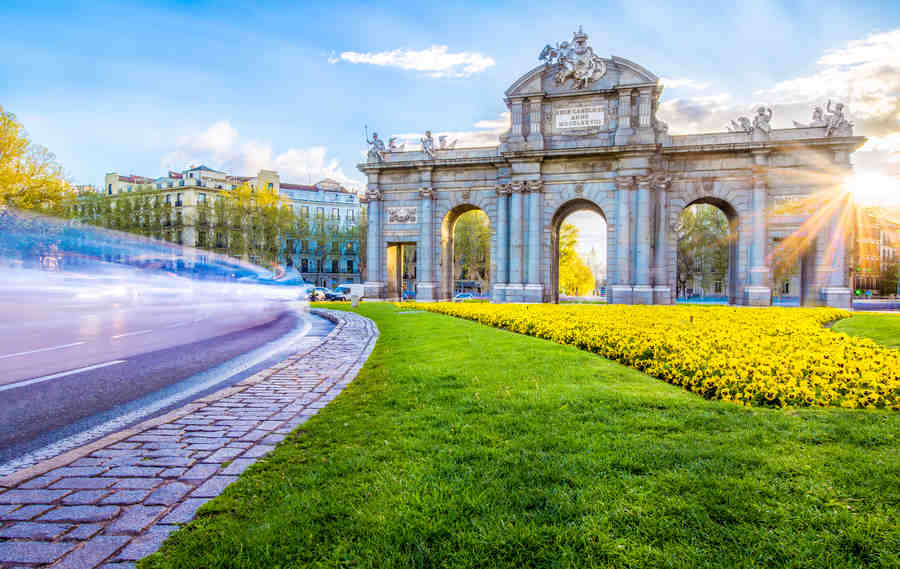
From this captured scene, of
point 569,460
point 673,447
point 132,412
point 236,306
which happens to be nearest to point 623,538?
point 569,460

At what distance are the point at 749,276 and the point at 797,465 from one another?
109ft

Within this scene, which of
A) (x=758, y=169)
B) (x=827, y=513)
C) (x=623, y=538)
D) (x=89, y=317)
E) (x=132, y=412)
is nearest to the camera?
(x=623, y=538)

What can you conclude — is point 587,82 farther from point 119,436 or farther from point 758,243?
point 119,436

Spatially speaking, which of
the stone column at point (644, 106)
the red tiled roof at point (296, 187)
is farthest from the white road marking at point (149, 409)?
the red tiled roof at point (296, 187)

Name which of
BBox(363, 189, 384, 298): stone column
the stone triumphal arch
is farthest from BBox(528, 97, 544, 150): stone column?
BBox(363, 189, 384, 298): stone column

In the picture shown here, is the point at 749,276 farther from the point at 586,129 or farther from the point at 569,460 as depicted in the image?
the point at 569,460

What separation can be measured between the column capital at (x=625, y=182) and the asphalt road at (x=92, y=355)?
865 inches

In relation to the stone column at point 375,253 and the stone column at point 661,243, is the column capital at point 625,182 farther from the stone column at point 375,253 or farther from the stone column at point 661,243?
the stone column at point 375,253

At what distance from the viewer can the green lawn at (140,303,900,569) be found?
323 centimetres

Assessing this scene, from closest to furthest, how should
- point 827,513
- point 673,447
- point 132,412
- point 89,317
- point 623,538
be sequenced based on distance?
point 623,538, point 827,513, point 673,447, point 132,412, point 89,317

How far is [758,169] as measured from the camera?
32969 mm

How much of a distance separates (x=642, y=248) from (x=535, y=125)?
34.8 ft

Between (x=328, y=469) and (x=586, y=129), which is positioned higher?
(x=586, y=129)

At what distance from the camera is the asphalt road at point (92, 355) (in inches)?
262
